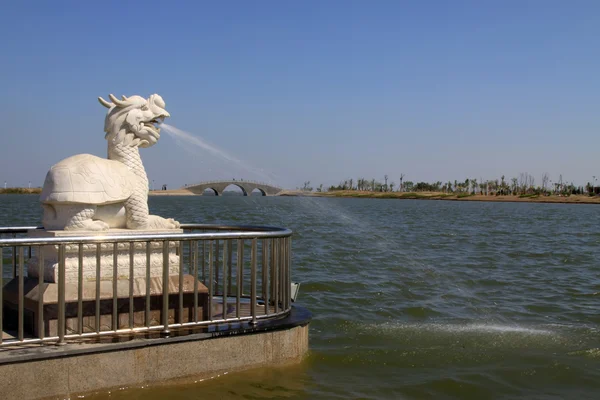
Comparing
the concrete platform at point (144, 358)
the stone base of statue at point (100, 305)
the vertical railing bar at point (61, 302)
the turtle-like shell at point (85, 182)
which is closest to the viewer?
the concrete platform at point (144, 358)

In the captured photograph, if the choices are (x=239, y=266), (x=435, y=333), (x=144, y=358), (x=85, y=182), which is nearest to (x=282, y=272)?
(x=239, y=266)

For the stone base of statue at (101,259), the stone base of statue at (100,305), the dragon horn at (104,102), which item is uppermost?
the dragon horn at (104,102)

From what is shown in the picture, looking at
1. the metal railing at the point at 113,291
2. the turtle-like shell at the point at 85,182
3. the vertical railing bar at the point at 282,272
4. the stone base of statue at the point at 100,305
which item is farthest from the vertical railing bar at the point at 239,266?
the turtle-like shell at the point at 85,182

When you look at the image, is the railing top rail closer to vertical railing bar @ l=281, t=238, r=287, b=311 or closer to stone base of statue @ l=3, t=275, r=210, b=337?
vertical railing bar @ l=281, t=238, r=287, b=311

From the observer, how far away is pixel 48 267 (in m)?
7.19

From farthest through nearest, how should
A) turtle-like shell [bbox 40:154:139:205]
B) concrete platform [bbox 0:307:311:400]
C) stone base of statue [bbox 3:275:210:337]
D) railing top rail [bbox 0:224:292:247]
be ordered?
turtle-like shell [bbox 40:154:139:205] < stone base of statue [bbox 3:275:210:337] < concrete platform [bbox 0:307:311:400] < railing top rail [bbox 0:224:292:247]

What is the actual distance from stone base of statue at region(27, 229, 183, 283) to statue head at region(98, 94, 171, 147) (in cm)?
122

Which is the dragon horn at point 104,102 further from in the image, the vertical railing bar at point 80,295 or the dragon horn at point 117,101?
the vertical railing bar at point 80,295

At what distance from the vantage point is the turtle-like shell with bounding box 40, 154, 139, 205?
24.3ft

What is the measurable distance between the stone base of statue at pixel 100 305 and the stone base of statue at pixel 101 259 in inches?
3.9

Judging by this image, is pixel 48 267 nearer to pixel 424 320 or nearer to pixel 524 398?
pixel 524 398

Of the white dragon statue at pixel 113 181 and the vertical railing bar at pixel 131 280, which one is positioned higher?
the white dragon statue at pixel 113 181

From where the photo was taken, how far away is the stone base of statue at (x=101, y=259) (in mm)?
7078

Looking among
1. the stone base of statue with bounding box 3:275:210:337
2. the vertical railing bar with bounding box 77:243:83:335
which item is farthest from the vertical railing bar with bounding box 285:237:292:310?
the vertical railing bar with bounding box 77:243:83:335
